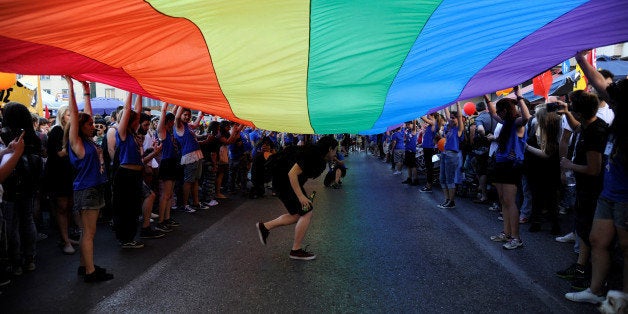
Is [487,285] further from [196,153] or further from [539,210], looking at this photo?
[196,153]

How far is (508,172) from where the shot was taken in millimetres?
5543

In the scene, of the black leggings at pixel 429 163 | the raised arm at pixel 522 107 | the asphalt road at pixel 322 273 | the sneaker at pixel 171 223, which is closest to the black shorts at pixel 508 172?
the raised arm at pixel 522 107

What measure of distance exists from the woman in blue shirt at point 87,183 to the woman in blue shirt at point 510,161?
4.99 m

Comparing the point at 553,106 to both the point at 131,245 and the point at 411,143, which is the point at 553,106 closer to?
the point at 131,245

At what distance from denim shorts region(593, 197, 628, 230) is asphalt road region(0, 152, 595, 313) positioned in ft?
2.86

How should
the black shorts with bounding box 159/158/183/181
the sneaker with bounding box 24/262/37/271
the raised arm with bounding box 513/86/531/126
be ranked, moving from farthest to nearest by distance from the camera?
the black shorts with bounding box 159/158/183/181, the raised arm with bounding box 513/86/531/126, the sneaker with bounding box 24/262/37/271

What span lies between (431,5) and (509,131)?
148 inches

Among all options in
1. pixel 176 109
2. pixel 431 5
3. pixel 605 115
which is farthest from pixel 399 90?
pixel 176 109

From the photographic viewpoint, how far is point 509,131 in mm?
5719

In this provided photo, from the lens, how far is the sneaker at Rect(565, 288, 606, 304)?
3.79m

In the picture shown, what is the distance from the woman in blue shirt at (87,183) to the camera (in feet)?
14.6

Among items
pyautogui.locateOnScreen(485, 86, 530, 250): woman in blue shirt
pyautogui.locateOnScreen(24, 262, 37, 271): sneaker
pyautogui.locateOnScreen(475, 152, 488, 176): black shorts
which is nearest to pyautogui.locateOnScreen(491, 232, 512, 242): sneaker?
pyautogui.locateOnScreen(485, 86, 530, 250): woman in blue shirt

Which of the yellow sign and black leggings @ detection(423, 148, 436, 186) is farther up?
the yellow sign

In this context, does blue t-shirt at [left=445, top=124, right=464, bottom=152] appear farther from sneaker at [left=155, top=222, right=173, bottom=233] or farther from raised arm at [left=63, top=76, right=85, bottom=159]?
raised arm at [left=63, top=76, right=85, bottom=159]
